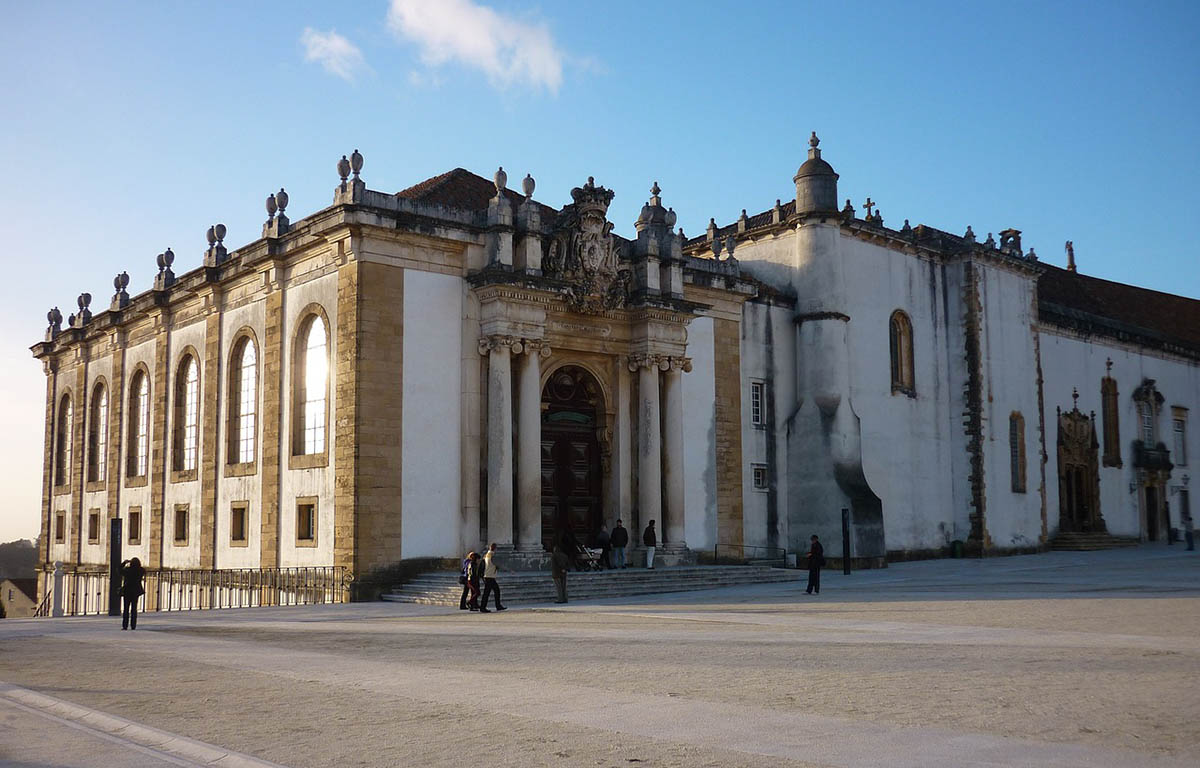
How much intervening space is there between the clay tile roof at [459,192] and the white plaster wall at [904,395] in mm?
11236

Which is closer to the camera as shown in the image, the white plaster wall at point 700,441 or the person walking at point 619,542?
the person walking at point 619,542

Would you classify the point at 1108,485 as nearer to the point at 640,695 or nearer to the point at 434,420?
the point at 434,420

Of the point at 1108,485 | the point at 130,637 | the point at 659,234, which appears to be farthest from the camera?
the point at 1108,485

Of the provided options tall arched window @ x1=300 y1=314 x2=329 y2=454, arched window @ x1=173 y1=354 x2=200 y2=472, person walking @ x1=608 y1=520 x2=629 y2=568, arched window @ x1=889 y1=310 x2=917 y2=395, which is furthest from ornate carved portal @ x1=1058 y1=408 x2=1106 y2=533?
arched window @ x1=173 y1=354 x2=200 y2=472

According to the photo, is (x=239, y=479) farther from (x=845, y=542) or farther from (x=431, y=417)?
(x=845, y=542)

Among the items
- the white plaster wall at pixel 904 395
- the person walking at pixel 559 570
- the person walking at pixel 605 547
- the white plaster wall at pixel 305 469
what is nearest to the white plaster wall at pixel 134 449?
the white plaster wall at pixel 305 469

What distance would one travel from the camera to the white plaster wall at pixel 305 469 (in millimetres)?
27375

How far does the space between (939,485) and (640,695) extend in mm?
32331

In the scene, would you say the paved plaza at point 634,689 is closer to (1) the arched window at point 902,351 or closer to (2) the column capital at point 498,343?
(2) the column capital at point 498,343

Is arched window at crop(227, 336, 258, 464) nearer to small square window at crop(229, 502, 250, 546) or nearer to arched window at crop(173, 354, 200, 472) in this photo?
small square window at crop(229, 502, 250, 546)

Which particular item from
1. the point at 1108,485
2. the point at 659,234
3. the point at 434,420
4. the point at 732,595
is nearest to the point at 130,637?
the point at 434,420

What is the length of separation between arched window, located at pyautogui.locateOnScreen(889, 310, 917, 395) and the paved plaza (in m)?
19.8

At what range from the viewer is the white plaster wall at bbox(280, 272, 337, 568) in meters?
27.4

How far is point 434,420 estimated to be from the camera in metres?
27.7
